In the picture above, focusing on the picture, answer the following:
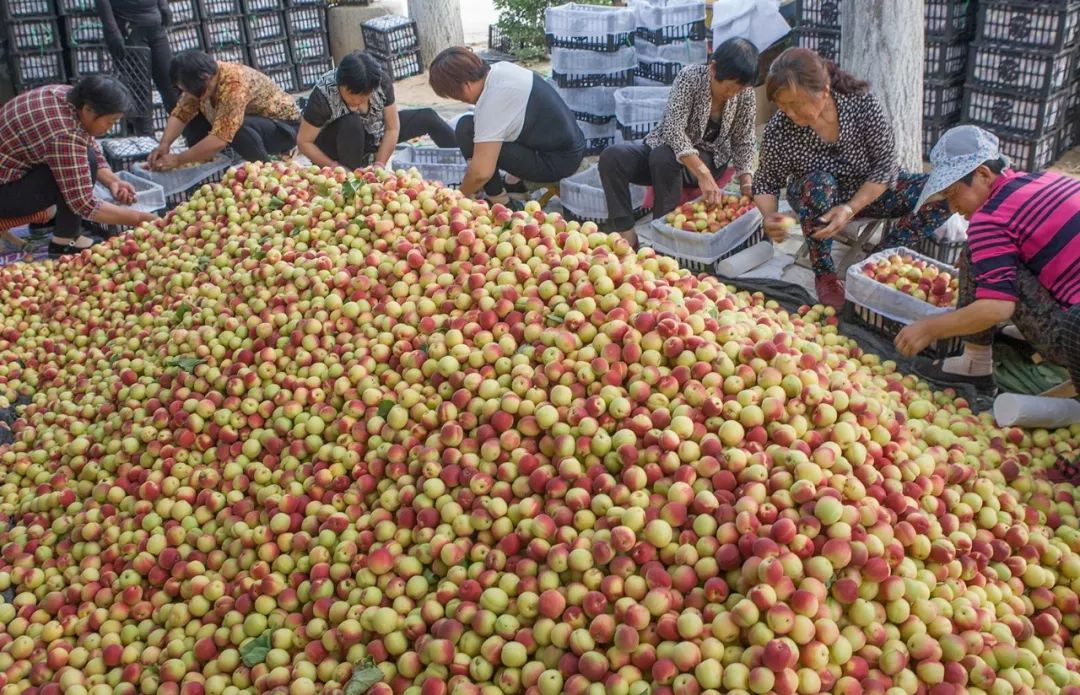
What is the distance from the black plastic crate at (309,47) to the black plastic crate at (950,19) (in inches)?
223

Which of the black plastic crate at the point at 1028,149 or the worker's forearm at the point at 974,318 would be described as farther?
the black plastic crate at the point at 1028,149

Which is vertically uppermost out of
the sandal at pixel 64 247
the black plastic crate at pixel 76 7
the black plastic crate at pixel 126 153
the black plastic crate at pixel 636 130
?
the black plastic crate at pixel 76 7

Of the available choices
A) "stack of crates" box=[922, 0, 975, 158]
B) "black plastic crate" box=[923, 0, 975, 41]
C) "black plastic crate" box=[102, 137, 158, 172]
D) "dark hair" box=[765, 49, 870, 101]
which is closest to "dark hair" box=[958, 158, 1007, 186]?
"dark hair" box=[765, 49, 870, 101]

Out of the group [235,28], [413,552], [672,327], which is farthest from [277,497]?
[235,28]

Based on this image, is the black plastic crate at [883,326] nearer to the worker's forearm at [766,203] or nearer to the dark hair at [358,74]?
the worker's forearm at [766,203]

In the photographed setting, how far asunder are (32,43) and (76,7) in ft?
1.53

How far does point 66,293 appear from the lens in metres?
4.02

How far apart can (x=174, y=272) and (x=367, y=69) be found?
2147 mm

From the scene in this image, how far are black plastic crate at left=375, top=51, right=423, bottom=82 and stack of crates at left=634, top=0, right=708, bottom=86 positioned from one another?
4167mm

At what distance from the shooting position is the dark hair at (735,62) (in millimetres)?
4516

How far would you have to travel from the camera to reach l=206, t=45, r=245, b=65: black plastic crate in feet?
27.5

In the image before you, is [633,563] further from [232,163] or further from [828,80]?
[232,163]

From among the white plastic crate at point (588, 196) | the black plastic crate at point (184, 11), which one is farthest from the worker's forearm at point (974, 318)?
the black plastic crate at point (184, 11)

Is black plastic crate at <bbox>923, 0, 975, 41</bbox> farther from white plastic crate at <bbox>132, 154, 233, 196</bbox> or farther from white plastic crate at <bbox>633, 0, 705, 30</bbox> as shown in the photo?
white plastic crate at <bbox>132, 154, 233, 196</bbox>
